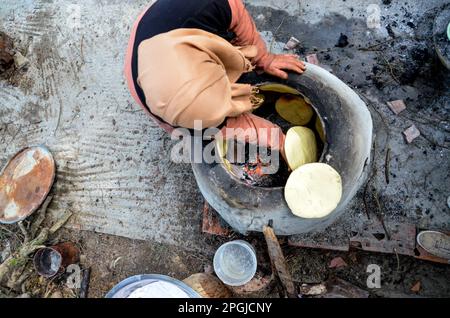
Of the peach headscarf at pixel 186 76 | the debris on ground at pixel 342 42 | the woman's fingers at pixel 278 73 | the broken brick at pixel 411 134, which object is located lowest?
the broken brick at pixel 411 134

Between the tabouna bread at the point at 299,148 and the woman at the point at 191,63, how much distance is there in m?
0.25

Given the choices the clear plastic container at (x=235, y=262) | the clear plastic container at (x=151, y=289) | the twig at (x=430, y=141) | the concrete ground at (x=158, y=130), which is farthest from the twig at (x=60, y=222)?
the twig at (x=430, y=141)

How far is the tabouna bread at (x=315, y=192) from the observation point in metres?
1.94

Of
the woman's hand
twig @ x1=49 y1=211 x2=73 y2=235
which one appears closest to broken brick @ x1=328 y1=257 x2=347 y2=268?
the woman's hand

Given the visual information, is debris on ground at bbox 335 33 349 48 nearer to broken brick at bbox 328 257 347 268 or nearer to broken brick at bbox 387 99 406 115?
broken brick at bbox 387 99 406 115

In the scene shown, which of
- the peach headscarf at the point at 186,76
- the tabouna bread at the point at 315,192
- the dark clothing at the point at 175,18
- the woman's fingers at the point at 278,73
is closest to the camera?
the peach headscarf at the point at 186,76

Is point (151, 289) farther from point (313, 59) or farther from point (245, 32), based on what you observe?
point (313, 59)

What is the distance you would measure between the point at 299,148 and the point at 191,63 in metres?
Result: 0.83

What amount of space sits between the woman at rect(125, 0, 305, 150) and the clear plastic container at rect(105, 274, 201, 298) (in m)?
0.93

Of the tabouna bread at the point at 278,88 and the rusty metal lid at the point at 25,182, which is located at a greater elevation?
the tabouna bread at the point at 278,88

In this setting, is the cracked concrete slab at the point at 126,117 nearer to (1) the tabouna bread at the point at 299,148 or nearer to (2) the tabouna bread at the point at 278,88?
(1) the tabouna bread at the point at 299,148

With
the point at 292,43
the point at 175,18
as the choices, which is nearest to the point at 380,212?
the point at 292,43

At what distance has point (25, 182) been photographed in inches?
122
